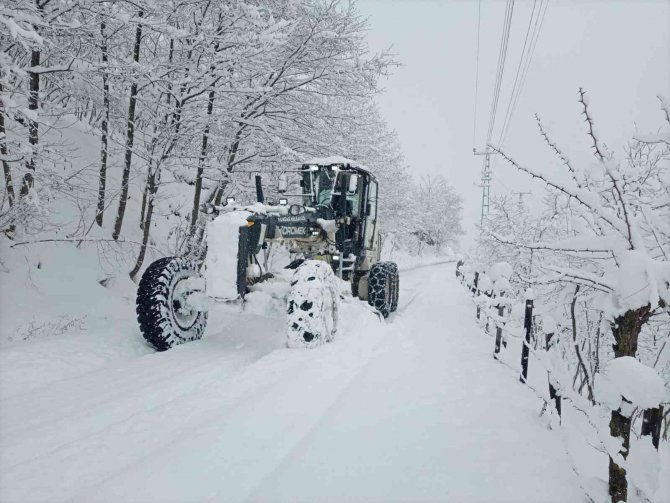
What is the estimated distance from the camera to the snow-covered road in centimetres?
206

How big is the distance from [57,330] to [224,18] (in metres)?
5.28

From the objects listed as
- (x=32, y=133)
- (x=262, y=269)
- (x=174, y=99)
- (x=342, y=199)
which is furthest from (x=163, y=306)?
(x=174, y=99)

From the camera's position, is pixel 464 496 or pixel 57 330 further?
pixel 57 330

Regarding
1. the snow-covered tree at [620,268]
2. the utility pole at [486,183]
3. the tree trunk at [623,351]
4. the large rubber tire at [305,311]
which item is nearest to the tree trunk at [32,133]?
the large rubber tire at [305,311]

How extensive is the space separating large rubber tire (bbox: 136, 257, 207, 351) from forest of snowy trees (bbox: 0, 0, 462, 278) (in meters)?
1.31

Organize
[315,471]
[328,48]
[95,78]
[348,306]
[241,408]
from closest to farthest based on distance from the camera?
[315,471], [241,408], [348,306], [95,78], [328,48]

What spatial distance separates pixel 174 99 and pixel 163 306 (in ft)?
15.0

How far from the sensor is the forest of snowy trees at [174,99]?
17.3ft

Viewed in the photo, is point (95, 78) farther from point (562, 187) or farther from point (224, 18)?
point (562, 187)

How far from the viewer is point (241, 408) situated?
2928 mm

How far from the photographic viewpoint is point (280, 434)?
2.57 m

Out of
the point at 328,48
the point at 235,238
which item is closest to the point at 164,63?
the point at 328,48

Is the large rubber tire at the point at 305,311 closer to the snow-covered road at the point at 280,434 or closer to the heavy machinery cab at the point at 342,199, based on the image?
the snow-covered road at the point at 280,434

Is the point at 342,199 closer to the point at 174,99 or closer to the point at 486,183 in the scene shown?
the point at 486,183
